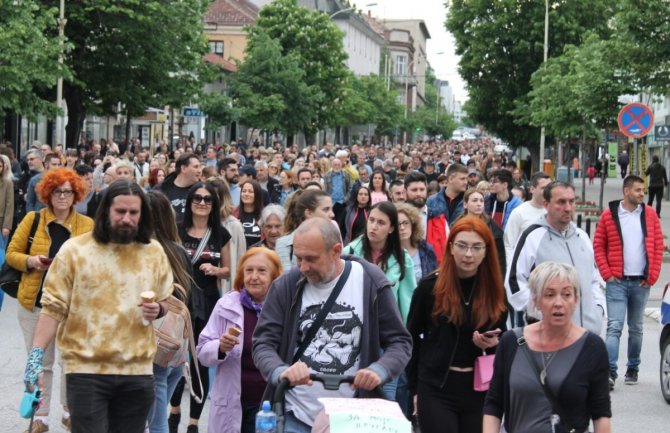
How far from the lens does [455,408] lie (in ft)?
21.1

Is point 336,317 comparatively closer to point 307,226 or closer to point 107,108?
point 307,226

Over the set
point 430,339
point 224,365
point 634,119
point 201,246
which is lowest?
point 224,365

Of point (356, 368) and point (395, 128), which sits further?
point (395, 128)

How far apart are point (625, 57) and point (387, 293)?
20.5 meters

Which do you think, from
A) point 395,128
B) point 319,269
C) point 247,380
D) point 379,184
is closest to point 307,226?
point 319,269

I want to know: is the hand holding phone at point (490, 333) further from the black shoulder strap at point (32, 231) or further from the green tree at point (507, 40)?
the green tree at point (507, 40)

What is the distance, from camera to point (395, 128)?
356ft

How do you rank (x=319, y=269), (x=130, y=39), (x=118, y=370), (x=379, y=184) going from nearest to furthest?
(x=319, y=269)
(x=118, y=370)
(x=379, y=184)
(x=130, y=39)

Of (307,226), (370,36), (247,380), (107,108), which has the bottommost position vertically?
(247,380)

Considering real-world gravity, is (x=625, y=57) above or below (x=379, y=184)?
above

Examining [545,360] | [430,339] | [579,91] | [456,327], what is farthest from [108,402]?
[579,91]

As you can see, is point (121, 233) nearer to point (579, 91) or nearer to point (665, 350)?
point (665, 350)

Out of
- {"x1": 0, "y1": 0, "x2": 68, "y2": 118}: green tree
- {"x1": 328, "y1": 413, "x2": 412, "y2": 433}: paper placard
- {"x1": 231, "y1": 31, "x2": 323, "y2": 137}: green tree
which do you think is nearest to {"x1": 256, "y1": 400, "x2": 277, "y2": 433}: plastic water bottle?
{"x1": 328, "y1": 413, "x2": 412, "y2": 433}: paper placard

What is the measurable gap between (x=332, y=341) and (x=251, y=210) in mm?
6521
